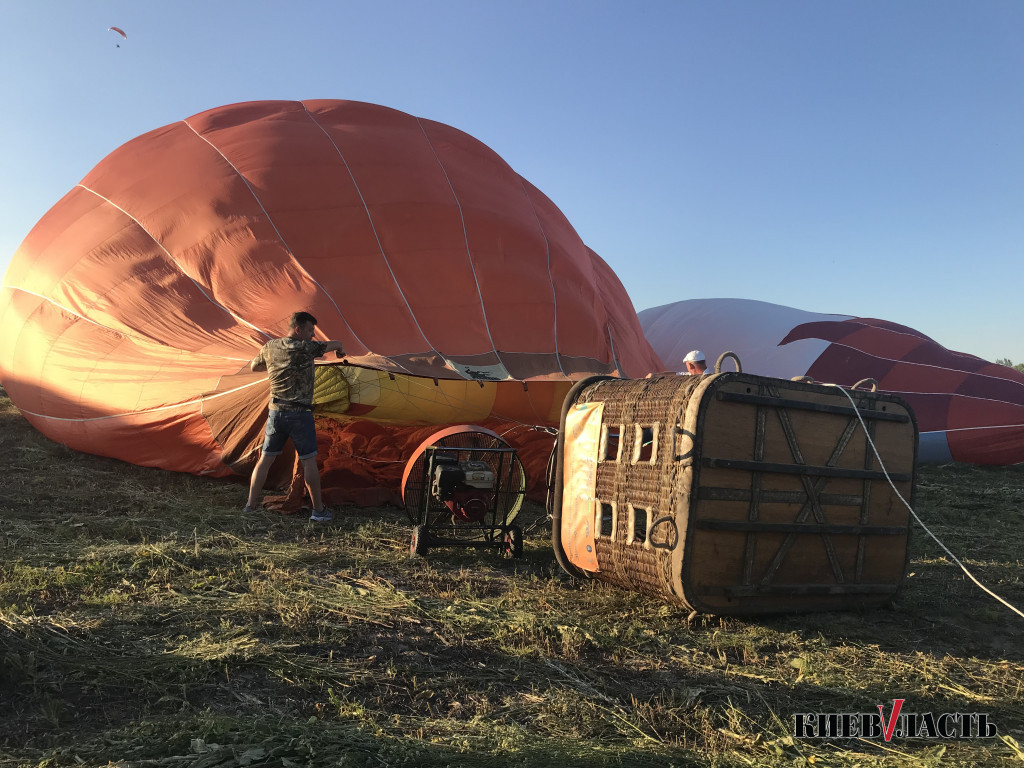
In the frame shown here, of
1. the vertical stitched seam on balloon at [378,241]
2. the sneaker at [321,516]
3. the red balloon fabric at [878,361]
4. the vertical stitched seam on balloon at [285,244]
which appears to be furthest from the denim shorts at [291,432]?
the red balloon fabric at [878,361]

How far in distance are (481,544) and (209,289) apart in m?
3.36

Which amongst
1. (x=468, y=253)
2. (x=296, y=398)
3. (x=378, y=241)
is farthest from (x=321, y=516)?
(x=468, y=253)

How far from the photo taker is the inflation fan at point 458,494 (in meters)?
4.78

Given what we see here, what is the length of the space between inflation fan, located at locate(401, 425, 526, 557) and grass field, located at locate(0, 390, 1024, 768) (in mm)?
181

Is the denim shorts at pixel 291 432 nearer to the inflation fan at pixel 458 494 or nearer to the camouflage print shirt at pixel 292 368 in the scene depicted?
the camouflage print shirt at pixel 292 368

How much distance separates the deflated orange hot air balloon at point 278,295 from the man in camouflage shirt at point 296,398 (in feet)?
0.86

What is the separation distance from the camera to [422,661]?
292 centimetres

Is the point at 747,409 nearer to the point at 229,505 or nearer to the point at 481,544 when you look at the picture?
the point at 481,544

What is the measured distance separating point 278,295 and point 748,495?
4300 millimetres

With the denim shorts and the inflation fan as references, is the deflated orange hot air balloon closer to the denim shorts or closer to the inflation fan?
the denim shorts

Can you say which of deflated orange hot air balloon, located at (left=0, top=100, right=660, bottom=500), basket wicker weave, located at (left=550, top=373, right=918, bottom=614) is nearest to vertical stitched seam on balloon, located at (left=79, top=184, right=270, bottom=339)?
deflated orange hot air balloon, located at (left=0, top=100, right=660, bottom=500)

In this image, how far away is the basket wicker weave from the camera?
3475 mm

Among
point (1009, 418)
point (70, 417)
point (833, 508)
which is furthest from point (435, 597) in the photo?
point (1009, 418)

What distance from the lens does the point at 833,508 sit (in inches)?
148
